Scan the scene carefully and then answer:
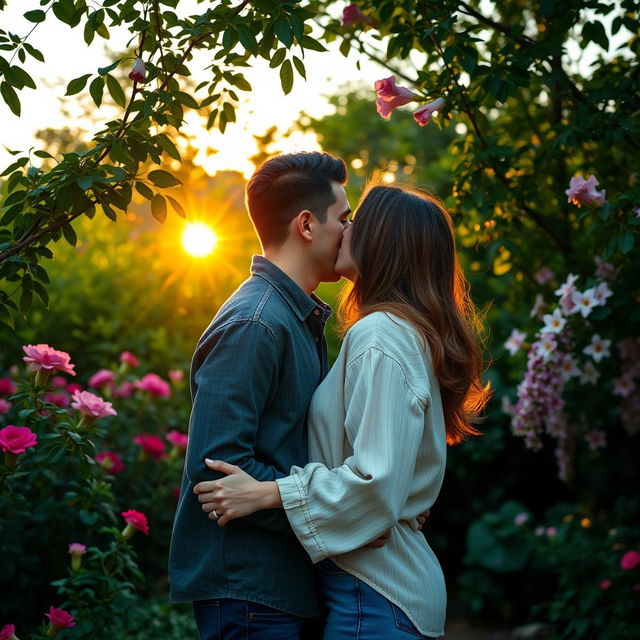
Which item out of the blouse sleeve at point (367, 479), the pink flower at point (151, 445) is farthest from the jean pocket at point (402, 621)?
the pink flower at point (151, 445)

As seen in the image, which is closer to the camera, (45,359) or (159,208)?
(159,208)

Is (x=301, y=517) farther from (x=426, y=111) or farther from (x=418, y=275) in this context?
(x=426, y=111)

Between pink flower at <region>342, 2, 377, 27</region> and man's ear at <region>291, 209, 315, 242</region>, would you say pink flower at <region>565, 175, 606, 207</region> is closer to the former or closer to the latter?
pink flower at <region>342, 2, 377, 27</region>

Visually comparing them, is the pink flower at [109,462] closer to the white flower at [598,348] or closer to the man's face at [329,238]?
the man's face at [329,238]

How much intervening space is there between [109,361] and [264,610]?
3.64 m

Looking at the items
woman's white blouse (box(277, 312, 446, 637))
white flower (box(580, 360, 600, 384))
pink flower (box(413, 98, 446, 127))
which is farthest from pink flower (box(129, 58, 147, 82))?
white flower (box(580, 360, 600, 384))

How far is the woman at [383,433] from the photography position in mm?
1709

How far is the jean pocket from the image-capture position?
175cm

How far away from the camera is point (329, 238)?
2.07 metres

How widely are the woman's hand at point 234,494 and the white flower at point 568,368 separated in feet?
6.16

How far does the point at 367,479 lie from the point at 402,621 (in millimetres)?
333

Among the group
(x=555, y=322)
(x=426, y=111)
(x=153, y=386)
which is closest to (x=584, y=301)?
(x=555, y=322)

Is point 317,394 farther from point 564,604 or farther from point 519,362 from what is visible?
point 564,604

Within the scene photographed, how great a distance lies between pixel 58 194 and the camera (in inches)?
76.7
